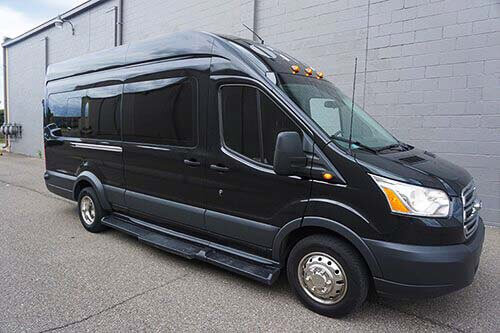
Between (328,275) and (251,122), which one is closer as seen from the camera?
(328,275)

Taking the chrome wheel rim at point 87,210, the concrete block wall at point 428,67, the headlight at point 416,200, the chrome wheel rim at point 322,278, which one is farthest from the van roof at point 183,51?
the concrete block wall at point 428,67

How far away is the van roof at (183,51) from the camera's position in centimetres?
381

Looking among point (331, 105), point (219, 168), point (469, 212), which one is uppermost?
point (331, 105)

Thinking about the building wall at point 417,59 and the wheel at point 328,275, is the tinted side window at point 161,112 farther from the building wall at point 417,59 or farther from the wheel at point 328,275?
the building wall at point 417,59

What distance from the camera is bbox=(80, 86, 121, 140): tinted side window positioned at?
511 cm

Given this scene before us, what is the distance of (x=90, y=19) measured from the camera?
14016 millimetres

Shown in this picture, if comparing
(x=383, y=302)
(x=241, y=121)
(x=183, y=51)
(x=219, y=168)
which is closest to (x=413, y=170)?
(x=383, y=302)

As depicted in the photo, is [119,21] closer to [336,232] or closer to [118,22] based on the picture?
[118,22]

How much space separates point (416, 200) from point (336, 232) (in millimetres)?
688

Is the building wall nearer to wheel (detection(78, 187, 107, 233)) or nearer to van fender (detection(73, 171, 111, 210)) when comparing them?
van fender (detection(73, 171, 111, 210))

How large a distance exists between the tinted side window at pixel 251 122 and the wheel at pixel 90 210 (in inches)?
110

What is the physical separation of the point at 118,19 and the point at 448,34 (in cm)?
1051

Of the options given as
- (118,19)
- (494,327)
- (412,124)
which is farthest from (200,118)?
(118,19)

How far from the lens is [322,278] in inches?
125
